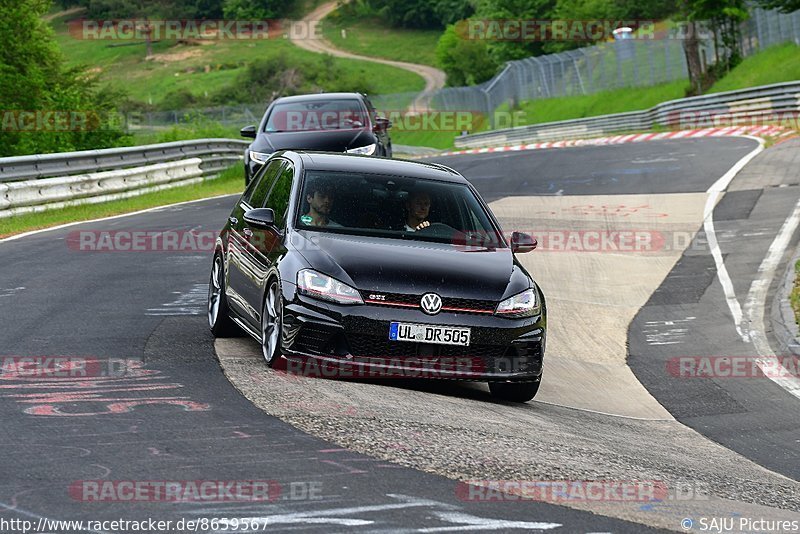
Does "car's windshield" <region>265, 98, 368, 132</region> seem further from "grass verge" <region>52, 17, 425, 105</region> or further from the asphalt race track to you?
"grass verge" <region>52, 17, 425, 105</region>

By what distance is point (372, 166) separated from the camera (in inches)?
400

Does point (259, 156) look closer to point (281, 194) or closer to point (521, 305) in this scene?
point (281, 194)

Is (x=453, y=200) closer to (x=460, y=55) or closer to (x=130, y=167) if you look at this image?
(x=130, y=167)

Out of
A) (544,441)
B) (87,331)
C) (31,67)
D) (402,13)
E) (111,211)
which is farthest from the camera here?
(402,13)

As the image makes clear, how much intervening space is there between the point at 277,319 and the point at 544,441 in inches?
88.9

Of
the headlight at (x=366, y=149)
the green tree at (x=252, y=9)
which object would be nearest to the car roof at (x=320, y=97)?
the headlight at (x=366, y=149)

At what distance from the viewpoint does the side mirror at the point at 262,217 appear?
31.1ft

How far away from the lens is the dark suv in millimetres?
20797

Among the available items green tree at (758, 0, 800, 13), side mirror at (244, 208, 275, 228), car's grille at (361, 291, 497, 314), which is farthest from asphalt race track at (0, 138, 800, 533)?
green tree at (758, 0, 800, 13)

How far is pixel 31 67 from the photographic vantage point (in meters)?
45.2


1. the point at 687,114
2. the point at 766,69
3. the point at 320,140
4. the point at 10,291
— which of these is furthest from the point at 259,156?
the point at 766,69

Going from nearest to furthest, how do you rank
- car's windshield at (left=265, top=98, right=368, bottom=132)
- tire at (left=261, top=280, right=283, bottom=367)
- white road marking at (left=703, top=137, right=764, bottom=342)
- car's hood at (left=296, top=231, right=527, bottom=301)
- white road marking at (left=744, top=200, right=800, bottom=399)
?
car's hood at (left=296, top=231, right=527, bottom=301) < tire at (left=261, top=280, right=283, bottom=367) < white road marking at (left=744, top=200, right=800, bottom=399) < white road marking at (left=703, top=137, right=764, bottom=342) < car's windshield at (left=265, top=98, right=368, bottom=132)

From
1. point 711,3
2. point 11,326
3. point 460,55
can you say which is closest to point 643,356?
point 11,326

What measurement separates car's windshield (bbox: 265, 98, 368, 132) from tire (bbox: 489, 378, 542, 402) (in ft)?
41.0
